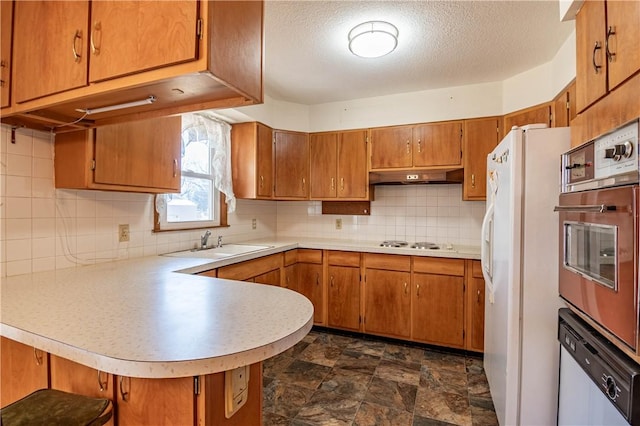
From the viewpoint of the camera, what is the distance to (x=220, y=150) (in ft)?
9.43

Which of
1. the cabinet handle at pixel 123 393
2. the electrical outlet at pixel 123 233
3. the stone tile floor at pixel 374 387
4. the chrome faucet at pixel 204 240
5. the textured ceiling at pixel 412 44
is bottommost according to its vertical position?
the stone tile floor at pixel 374 387

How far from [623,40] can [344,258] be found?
7.74ft

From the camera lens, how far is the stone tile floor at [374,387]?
1834 mm

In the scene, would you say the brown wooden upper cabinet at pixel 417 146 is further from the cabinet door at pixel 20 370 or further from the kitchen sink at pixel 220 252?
the cabinet door at pixel 20 370

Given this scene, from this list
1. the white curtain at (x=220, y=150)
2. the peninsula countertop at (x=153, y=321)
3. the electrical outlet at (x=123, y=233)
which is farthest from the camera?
the white curtain at (x=220, y=150)

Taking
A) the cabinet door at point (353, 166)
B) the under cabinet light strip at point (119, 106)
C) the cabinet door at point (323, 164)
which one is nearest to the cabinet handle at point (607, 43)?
the under cabinet light strip at point (119, 106)

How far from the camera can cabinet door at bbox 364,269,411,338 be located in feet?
9.14

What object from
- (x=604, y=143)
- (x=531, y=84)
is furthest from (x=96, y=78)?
(x=531, y=84)

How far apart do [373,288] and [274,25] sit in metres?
2.25

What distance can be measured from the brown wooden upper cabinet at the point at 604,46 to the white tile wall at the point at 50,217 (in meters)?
2.52

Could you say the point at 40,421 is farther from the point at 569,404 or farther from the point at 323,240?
the point at 323,240

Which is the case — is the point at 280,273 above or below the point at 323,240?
below

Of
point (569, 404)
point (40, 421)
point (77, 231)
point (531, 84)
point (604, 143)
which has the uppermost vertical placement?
point (531, 84)

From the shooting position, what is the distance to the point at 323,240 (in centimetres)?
343
